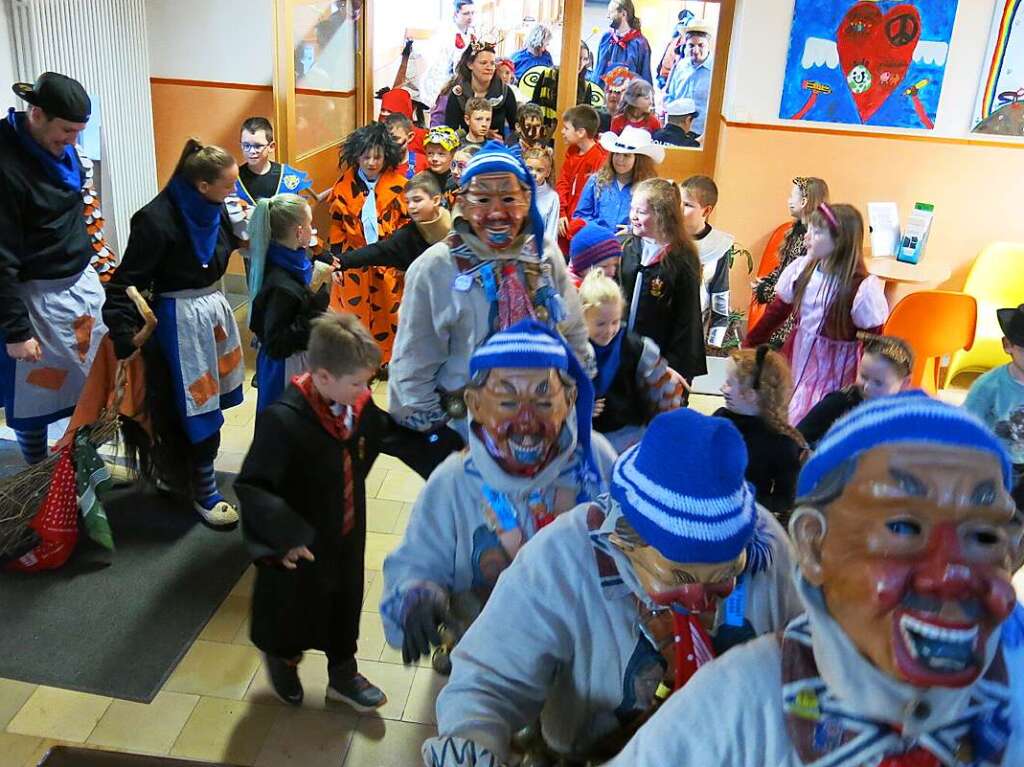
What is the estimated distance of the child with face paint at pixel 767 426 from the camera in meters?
2.46

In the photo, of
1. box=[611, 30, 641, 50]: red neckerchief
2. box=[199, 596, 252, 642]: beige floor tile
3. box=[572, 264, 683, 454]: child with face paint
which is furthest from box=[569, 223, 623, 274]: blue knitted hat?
box=[611, 30, 641, 50]: red neckerchief

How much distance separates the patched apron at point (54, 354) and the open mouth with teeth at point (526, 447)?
8.28 feet

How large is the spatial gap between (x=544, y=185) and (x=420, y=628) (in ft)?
13.6

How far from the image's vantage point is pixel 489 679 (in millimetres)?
1246

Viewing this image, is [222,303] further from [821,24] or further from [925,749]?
[821,24]

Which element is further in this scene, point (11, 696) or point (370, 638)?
point (370, 638)

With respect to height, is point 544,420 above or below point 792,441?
above

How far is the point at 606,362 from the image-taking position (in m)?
2.65

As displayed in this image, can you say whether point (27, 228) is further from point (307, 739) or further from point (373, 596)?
point (307, 739)

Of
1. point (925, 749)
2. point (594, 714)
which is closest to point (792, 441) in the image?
point (594, 714)

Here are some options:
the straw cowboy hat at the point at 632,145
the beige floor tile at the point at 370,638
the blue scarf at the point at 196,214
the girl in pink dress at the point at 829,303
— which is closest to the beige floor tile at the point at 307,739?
the beige floor tile at the point at 370,638

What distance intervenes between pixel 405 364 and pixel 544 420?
0.99 metres

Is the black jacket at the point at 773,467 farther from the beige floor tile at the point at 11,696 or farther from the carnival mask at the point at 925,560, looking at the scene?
the beige floor tile at the point at 11,696

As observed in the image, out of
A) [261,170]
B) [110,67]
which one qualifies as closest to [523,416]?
[261,170]
